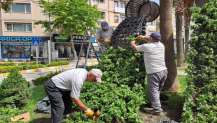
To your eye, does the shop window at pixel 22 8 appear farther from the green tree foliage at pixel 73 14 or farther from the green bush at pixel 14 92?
the green bush at pixel 14 92

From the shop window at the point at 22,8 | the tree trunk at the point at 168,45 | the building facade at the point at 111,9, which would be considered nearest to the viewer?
the tree trunk at the point at 168,45

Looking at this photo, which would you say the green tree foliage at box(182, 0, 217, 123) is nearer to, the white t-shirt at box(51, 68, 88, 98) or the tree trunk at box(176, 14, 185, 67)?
the white t-shirt at box(51, 68, 88, 98)

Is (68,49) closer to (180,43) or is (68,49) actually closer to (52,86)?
(180,43)

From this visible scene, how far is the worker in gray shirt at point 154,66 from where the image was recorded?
7.72m

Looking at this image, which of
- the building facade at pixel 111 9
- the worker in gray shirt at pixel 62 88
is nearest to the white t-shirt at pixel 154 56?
the worker in gray shirt at pixel 62 88

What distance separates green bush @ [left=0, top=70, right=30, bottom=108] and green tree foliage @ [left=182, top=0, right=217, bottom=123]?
4007 mm

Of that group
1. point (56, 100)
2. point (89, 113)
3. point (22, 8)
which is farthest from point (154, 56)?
point (22, 8)

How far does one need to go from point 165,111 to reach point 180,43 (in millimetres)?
15973

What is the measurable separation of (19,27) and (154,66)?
44871 mm

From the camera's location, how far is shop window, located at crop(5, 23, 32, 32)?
4994 centimetres

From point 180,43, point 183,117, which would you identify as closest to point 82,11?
point 180,43

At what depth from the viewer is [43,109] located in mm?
8500

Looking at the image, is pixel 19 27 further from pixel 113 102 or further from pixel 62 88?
pixel 62 88

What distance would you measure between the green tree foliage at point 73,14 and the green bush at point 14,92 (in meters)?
31.0
